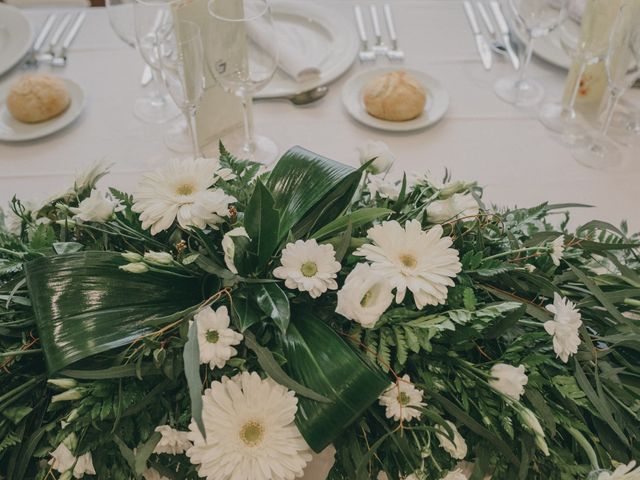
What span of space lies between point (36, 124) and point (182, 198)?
69 centimetres

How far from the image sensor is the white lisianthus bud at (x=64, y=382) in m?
0.56

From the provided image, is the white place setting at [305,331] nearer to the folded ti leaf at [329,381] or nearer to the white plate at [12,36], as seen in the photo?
the folded ti leaf at [329,381]

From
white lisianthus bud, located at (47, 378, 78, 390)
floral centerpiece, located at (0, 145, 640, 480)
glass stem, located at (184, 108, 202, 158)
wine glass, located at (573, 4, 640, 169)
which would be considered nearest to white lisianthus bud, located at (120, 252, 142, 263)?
floral centerpiece, located at (0, 145, 640, 480)

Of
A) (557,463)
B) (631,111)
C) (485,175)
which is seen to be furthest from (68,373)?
(631,111)

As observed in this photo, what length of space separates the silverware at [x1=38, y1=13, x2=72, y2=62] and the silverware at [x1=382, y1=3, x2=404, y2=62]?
72cm

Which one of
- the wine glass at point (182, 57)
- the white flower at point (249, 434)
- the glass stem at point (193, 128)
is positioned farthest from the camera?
the glass stem at point (193, 128)

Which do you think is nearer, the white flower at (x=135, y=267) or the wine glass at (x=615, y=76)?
the white flower at (x=135, y=267)

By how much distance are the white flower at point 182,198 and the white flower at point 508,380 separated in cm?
30

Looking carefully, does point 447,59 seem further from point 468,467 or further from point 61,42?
point 468,467

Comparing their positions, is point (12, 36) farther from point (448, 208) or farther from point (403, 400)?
point (403, 400)

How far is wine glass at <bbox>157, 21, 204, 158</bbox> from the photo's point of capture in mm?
924

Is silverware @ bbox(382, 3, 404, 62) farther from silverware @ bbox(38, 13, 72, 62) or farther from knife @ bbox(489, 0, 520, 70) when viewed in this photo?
silverware @ bbox(38, 13, 72, 62)

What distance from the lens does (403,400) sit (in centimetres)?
57

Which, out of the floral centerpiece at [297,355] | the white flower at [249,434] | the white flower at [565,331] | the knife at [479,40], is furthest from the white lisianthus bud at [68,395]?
the knife at [479,40]
